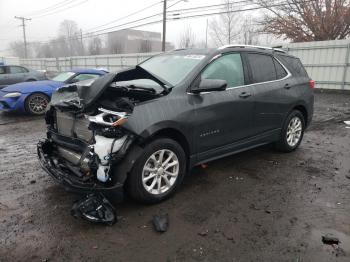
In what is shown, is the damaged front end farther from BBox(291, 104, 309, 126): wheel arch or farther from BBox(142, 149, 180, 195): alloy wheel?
BBox(291, 104, 309, 126): wheel arch

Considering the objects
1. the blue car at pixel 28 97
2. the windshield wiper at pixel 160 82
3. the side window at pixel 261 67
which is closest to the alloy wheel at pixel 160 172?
the windshield wiper at pixel 160 82

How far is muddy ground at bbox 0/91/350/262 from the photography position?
2719mm

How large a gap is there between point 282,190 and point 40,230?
9.63ft

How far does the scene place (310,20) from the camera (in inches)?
846

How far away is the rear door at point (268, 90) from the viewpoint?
180 inches

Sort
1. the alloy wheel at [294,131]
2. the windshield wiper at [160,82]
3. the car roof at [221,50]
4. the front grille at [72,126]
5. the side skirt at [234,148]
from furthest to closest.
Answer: the alloy wheel at [294,131]
the car roof at [221,50]
the side skirt at [234,148]
the windshield wiper at [160,82]
the front grille at [72,126]

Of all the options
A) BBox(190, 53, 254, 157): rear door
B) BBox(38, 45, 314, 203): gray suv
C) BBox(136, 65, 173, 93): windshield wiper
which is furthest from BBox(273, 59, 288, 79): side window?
BBox(136, 65, 173, 93): windshield wiper

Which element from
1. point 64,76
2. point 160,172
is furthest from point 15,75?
point 160,172

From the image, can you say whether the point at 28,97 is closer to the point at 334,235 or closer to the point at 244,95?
the point at 244,95

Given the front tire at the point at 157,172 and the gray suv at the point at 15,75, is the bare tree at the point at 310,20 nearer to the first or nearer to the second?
the gray suv at the point at 15,75

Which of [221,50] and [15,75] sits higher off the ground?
[221,50]

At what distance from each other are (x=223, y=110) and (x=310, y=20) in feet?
69.1

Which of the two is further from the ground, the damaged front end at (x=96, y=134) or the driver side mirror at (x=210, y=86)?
the driver side mirror at (x=210, y=86)

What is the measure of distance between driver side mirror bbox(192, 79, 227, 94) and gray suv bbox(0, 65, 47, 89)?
13088 millimetres
